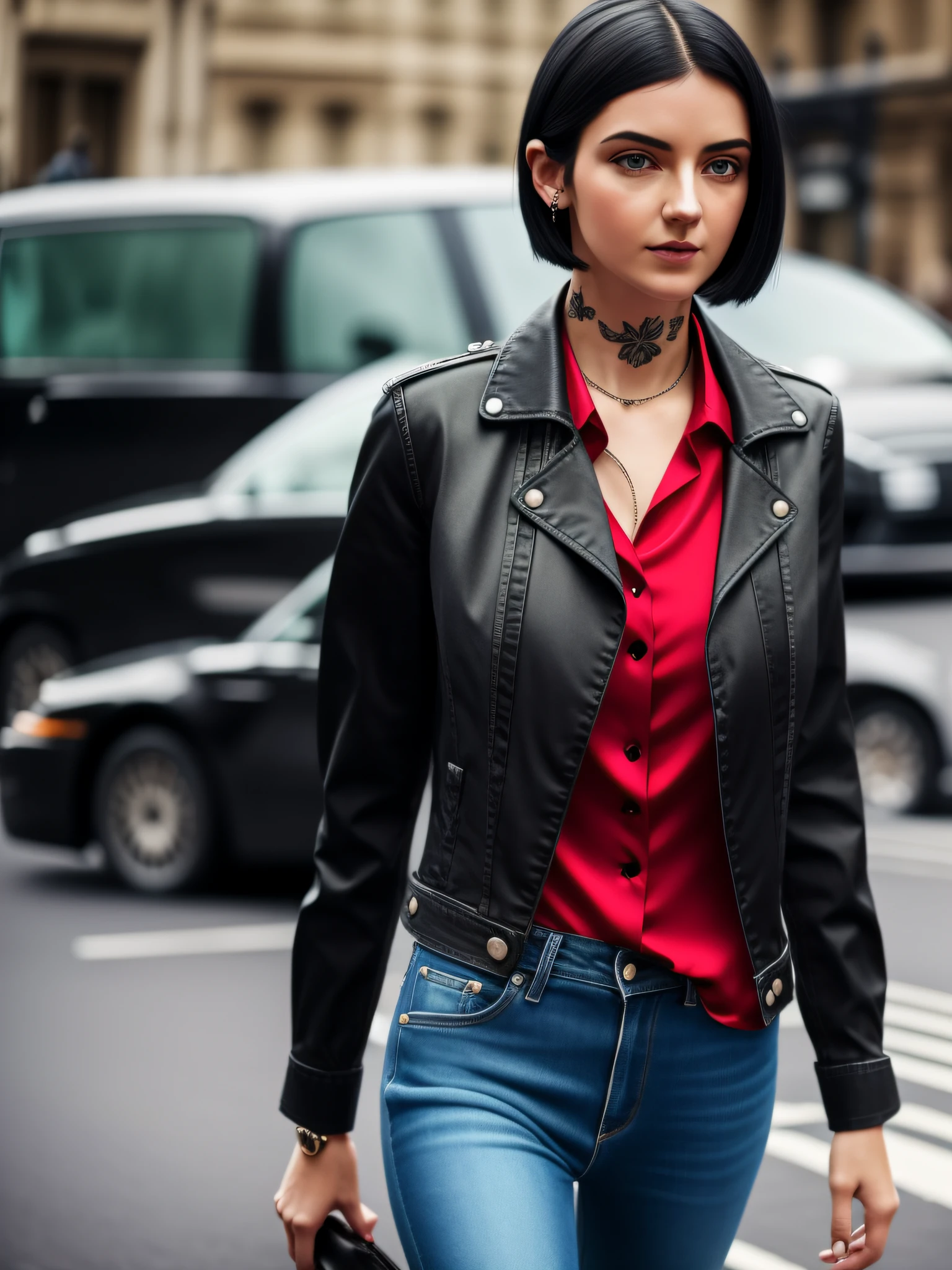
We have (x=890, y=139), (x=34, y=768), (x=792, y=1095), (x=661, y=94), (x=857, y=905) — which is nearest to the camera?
(x=661, y=94)

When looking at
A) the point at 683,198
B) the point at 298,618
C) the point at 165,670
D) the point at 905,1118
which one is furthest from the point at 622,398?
the point at 165,670

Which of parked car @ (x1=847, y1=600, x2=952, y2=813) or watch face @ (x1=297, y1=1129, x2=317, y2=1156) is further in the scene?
parked car @ (x1=847, y1=600, x2=952, y2=813)

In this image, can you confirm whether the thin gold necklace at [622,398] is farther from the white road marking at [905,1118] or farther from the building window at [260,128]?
the building window at [260,128]

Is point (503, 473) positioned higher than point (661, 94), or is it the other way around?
point (661, 94)

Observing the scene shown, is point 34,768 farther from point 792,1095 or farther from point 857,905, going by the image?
point 857,905

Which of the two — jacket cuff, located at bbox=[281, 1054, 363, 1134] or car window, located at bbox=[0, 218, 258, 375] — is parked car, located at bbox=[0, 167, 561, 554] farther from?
jacket cuff, located at bbox=[281, 1054, 363, 1134]

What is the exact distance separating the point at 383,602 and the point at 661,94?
54 centimetres

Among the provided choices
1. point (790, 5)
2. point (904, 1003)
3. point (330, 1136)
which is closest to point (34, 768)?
point (904, 1003)

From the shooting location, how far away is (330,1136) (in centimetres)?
219

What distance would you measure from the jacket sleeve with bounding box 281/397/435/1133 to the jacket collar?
12 cm

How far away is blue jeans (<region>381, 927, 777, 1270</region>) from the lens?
1.99 m

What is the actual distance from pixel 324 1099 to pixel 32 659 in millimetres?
7950

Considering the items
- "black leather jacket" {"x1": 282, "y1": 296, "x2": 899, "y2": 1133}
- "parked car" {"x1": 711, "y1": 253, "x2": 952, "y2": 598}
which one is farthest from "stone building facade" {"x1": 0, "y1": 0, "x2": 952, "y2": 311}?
"black leather jacket" {"x1": 282, "y1": 296, "x2": 899, "y2": 1133}

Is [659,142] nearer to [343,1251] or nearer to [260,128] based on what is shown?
[343,1251]
